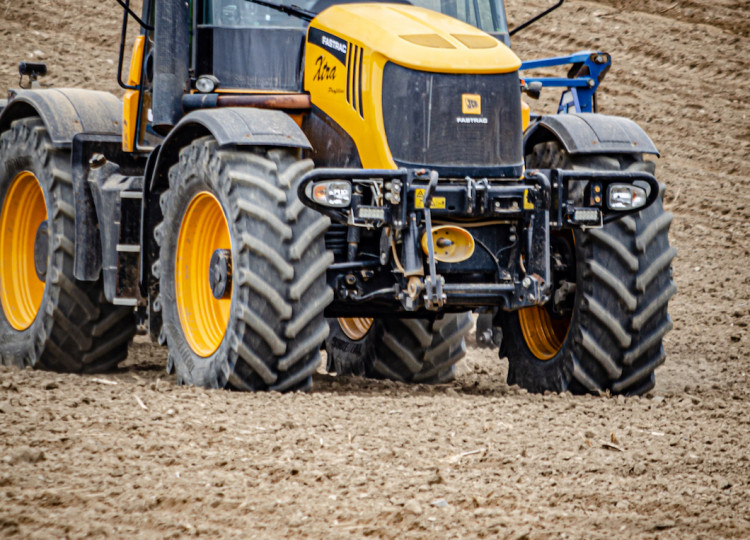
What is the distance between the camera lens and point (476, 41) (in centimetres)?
668

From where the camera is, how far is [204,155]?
6.47 metres

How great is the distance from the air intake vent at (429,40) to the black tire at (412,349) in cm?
237

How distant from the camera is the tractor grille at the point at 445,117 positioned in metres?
6.40

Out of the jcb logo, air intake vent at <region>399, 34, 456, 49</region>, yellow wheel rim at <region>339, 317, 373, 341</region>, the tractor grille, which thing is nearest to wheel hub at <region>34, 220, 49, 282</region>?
yellow wheel rim at <region>339, 317, 373, 341</region>

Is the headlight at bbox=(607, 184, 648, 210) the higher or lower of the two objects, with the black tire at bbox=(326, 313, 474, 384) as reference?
higher

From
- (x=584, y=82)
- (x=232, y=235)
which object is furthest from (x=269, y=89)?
(x=584, y=82)

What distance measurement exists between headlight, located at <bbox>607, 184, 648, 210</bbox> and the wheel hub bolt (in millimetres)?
2207

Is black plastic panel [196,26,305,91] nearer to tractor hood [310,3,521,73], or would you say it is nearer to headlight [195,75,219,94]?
headlight [195,75,219,94]

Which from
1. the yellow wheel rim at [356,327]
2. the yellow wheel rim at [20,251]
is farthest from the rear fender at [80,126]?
the yellow wheel rim at [356,327]

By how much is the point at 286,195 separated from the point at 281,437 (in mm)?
1497

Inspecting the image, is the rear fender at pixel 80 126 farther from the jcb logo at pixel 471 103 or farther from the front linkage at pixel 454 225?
the jcb logo at pixel 471 103

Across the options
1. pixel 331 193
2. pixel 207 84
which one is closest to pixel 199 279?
pixel 207 84

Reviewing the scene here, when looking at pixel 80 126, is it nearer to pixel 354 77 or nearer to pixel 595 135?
pixel 354 77

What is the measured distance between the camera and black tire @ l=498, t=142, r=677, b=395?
22.0 ft
